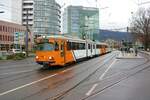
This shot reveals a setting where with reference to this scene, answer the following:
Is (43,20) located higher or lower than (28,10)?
lower

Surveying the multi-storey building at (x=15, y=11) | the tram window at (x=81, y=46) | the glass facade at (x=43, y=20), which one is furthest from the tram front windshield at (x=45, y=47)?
the glass facade at (x=43, y=20)

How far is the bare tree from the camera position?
98.0 meters

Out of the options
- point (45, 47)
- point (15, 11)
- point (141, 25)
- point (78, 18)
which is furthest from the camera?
point (15, 11)

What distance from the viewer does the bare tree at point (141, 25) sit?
9796 centimetres

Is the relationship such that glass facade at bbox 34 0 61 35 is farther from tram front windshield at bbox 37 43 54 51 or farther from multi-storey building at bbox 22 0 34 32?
tram front windshield at bbox 37 43 54 51

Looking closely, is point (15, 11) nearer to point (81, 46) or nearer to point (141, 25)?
point (141, 25)

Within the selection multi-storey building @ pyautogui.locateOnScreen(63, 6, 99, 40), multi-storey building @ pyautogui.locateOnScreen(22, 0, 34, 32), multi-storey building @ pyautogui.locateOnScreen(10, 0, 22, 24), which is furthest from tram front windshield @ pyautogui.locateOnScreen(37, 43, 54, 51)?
multi-storey building @ pyautogui.locateOnScreen(22, 0, 34, 32)

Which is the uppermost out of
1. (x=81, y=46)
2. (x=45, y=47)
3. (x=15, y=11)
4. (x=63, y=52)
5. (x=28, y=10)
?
(x=28, y=10)

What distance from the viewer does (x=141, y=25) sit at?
99688 mm

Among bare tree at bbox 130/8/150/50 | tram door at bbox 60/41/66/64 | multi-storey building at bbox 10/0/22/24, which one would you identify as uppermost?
multi-storey building at bbox 10/0/22/24

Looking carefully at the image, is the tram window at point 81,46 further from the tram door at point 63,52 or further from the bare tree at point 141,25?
the bare tree at point 141,25

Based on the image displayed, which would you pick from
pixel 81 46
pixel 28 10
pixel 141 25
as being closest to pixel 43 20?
pixel 28 10

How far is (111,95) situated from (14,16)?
108966 millimetres

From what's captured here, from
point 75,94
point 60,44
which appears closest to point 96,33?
point 60,44
